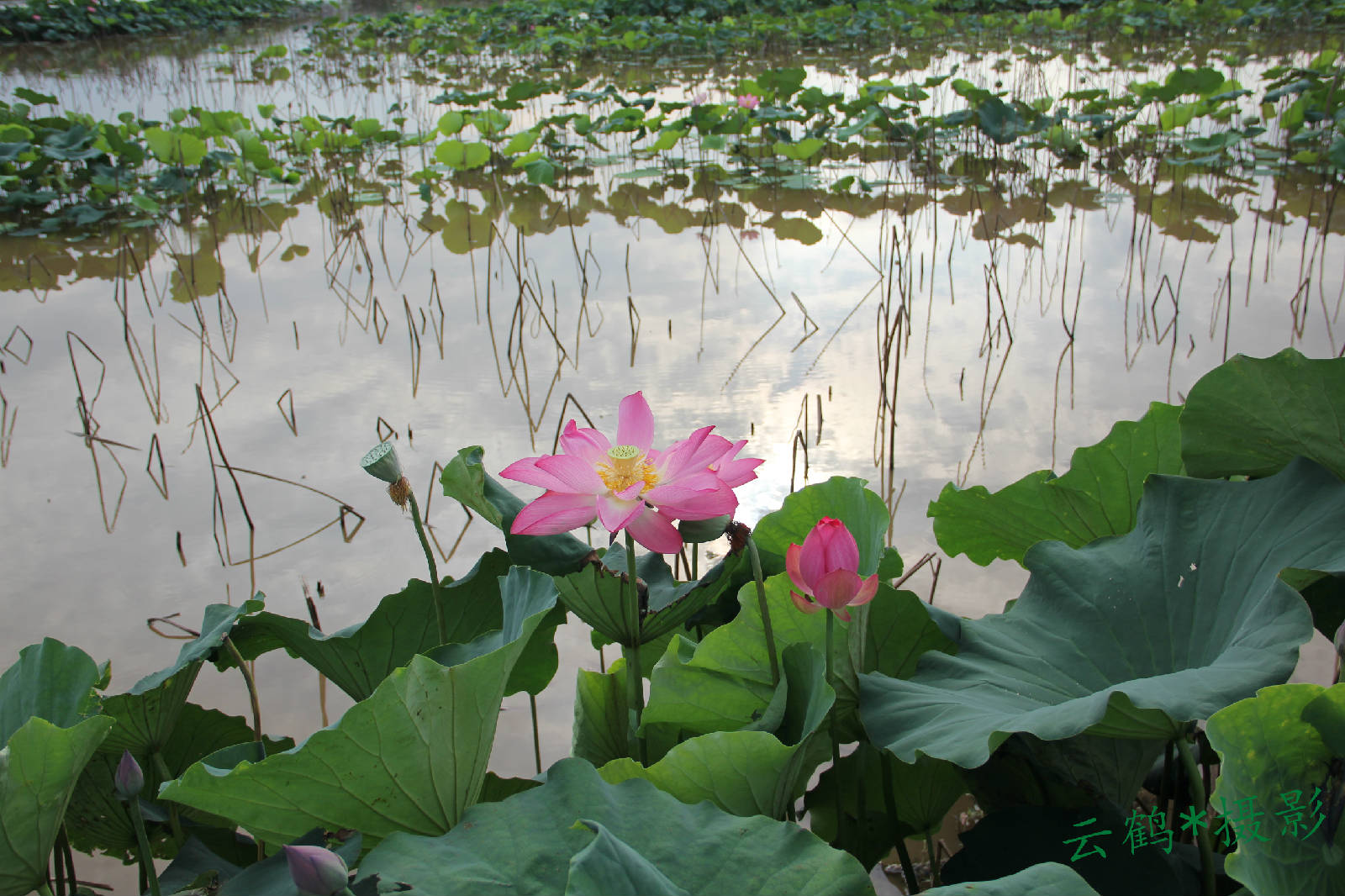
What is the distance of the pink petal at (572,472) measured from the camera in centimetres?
72

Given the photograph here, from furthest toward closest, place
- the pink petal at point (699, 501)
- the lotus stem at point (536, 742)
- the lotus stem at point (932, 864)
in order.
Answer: the lotus stem at point (536, 742) < the lotus stem at point (932, 864) < the pink petal at point (699, 501)

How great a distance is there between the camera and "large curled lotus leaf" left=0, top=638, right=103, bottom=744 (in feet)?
2.80

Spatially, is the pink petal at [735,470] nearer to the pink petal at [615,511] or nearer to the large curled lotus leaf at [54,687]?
the pink petal at [615,511]

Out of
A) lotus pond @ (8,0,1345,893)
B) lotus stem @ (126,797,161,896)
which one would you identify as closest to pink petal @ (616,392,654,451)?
lotus pond @ (8,0,1345,893)

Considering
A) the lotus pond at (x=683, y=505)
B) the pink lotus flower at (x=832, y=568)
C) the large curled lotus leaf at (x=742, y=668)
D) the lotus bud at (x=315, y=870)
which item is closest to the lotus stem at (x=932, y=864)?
the lotus pond at (x=683, y=505)

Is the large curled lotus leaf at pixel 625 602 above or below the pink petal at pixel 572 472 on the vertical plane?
below

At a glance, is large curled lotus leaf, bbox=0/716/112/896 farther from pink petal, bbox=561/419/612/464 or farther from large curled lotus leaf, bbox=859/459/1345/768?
large curled lotus leaf, bbox=859/459/1345/768

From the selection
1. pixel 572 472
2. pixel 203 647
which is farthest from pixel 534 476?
pixel 203 647

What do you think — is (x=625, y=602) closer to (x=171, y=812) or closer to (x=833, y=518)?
(x=833, y=518)

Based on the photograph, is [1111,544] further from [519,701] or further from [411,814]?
[519,701]

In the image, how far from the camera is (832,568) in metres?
0.72

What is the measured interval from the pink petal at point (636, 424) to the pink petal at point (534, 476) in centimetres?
9

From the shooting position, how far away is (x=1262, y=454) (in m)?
0.92

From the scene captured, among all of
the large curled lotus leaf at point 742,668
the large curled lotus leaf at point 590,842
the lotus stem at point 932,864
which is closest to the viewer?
the large curled lotus leaf at point 590,842
